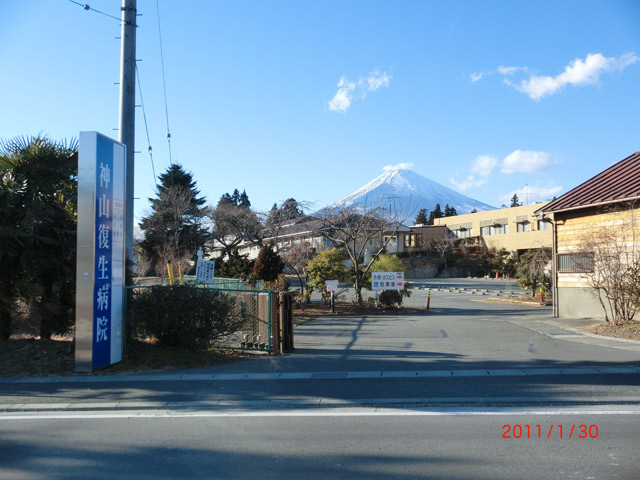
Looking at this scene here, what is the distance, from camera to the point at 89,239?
9781 millimetres

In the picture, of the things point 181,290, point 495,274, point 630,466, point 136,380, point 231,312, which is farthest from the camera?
point 495,274

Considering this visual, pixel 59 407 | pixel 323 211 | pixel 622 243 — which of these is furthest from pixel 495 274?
pixel 59 407

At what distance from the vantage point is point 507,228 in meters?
68.1

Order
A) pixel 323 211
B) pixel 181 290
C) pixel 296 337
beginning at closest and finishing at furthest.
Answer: pixel 181 290
pixel 296 337
pixel 323 211

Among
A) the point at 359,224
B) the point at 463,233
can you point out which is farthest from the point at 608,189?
the point at 463,233

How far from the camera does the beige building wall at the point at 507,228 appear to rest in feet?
207

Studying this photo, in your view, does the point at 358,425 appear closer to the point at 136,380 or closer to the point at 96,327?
the point at 136,380

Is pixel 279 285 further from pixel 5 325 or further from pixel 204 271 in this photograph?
pixel 5 325

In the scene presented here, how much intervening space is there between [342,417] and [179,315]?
16.7 ft

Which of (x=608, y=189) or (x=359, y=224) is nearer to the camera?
(x=608, y=189)

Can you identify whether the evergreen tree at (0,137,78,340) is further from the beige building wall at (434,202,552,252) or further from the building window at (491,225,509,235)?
the building window at (491,225,509,235)

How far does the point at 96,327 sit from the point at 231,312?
9.82 feet

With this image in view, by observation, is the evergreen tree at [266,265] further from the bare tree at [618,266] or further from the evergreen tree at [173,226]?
the evergreen tree at [173,226]
